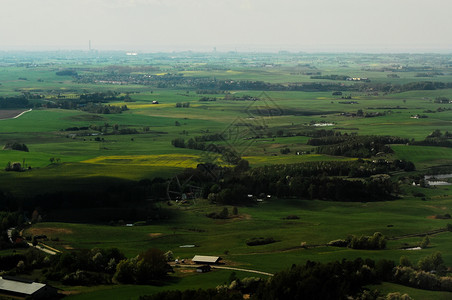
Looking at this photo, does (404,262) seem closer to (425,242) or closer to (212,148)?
(425,242)

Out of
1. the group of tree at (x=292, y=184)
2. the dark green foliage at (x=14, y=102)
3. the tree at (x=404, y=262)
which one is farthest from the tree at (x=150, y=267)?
the dark green foliage at (x=14, y=102)

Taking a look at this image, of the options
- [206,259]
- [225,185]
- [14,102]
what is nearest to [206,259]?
[206,259]

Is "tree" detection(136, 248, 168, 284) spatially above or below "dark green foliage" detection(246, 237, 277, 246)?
above

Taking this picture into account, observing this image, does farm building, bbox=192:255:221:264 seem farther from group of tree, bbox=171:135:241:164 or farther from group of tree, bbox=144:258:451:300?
group of tree, bbox=171:135:241:164

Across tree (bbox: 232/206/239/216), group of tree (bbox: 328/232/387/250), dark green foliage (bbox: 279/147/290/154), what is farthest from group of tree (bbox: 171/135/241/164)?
group of tree (bbox: 328/232/387/250)

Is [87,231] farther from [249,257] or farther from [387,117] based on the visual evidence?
[387,117]

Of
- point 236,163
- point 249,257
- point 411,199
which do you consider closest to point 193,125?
point 236,163

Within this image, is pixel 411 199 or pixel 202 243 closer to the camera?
pixel 202 243

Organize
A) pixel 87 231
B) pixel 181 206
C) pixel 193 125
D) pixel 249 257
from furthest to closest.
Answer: pixel 193 125 → pixel 181 206 → pixel 87 231 → pixel 249 257
